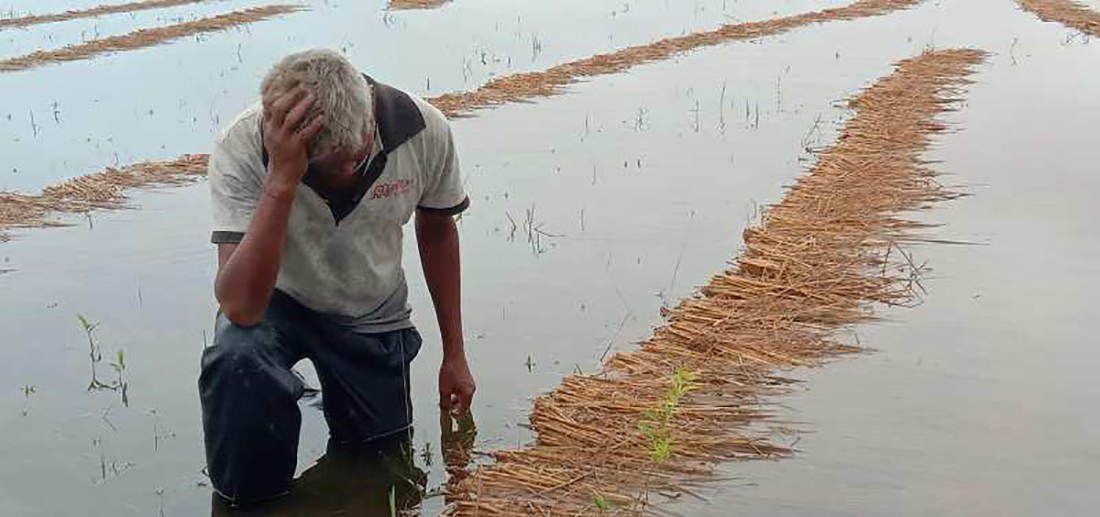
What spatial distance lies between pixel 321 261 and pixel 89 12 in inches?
497

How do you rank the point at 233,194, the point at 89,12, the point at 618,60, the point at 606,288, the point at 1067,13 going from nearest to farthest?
1. the point at 233,194
2. the point at 606,288
3. the point at 618,60
4. the point at 1067,13
5. the point at 89,12

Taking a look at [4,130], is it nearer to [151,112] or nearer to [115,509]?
[151,112]

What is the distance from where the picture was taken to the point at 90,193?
6.15 metres

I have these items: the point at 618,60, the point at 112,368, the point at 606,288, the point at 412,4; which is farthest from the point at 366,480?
the point at 412,4

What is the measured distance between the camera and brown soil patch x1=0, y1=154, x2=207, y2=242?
575 centimetres

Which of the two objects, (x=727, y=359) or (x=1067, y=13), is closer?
(x=727, y=359)

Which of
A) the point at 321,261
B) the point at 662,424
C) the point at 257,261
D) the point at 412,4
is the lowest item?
the point at 662,424

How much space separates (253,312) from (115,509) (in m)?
0.71

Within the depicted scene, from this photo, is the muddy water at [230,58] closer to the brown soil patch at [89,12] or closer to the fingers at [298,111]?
the brown soil patch at [89,12]

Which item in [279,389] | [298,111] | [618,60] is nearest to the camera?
[298,111]

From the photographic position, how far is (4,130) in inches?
310

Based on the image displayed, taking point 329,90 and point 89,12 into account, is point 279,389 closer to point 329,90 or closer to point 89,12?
point 329,90

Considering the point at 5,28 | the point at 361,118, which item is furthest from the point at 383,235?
the point at 5,28

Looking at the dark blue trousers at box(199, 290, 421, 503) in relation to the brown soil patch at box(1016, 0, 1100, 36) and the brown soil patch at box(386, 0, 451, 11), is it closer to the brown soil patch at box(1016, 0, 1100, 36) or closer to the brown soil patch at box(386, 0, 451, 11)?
the brown soil patch at box(1016, 0, 1100, 36)
